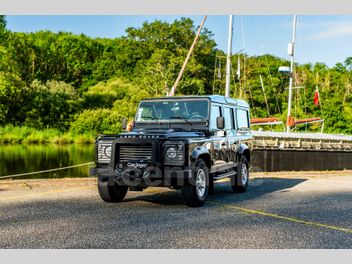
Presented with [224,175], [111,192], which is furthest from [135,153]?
[224,175]

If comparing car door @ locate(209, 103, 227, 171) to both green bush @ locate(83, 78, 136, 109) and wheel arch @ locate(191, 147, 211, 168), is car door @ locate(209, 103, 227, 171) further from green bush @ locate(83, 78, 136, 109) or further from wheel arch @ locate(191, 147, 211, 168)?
green bush @ locate(83, 78, 136, 109)

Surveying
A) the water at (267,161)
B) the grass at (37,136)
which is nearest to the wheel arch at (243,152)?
the water at (267,161)

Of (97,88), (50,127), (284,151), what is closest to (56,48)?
(97,88)

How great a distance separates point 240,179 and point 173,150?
384 cm

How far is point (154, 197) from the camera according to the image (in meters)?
12.6

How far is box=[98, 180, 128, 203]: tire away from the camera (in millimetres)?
11133

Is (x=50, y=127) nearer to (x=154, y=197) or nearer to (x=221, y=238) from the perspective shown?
(x=154, y=197)

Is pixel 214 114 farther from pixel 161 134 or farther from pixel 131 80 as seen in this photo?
pixel 131 80

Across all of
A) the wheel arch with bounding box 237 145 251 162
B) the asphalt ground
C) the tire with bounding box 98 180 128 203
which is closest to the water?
the wheel arch with bounding box 237 145 251 162

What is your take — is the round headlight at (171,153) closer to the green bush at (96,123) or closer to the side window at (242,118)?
the side window at (242,118)

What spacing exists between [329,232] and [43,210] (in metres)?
5.18

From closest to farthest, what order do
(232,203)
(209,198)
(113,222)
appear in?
(113,222), (232,203), (209,198)

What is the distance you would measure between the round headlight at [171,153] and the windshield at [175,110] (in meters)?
1.64

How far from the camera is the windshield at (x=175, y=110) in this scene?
11.9 metres
